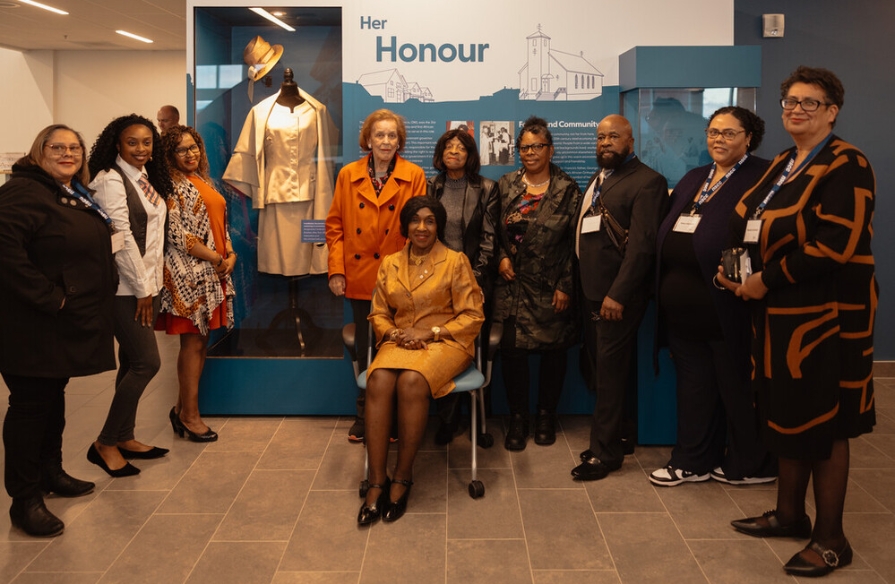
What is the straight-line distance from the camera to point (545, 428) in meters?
4.37

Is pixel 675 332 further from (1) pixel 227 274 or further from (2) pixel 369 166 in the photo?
(1) pixel 227 274

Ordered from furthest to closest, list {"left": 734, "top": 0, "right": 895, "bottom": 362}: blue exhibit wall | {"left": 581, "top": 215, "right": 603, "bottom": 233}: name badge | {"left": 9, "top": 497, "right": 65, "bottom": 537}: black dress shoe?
{"left": 734, "top": 0, "right": 895, "bottom": 362}: blue exhibit wall, {"left": 581, "top": 215, "right": 603, "bottom": 233}: name badge, {"left": 9, "top": 497, "right": 65, "bottom": 537}: black dress shoe

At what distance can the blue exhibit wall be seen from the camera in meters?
5.42

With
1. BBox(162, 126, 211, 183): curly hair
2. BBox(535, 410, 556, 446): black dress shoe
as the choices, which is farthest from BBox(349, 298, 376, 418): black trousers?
BBox(162, 126, 211, 183): curly hair

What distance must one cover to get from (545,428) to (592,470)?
593mm

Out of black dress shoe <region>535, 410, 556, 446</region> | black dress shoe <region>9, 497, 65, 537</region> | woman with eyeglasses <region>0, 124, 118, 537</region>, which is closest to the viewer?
woman with eyeglasses <region>0, 124, 118, 537</region>

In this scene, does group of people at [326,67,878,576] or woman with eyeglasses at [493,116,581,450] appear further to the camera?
woman with eyeglasses at [493,116,581,450]

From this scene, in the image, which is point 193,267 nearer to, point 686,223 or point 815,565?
point 686,223

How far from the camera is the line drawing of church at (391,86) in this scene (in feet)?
15.1

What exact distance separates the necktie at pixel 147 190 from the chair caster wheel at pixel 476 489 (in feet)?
6.55

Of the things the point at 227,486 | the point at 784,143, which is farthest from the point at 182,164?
the point at 784,143

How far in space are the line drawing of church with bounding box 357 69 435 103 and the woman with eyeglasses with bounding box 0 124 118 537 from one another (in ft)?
5.78

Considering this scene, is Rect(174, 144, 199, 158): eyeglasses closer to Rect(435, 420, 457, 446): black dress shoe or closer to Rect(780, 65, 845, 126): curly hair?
Rect(435, 420, 457, 446): black dress shoe

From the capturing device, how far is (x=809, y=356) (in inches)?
111
